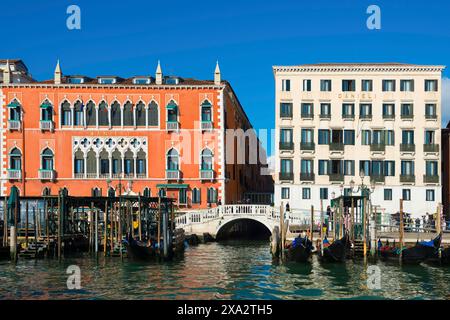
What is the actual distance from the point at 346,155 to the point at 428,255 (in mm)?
16092

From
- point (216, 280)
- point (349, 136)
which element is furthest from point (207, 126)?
point (216, 280)

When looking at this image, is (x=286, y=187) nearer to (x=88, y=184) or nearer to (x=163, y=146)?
(x=163, y=146)

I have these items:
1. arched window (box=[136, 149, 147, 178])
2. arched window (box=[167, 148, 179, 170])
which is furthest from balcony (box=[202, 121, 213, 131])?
arched window (box=[136, 149, 147, 178])

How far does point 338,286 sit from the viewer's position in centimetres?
1884

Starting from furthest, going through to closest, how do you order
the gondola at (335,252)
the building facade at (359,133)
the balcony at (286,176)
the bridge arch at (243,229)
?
the balcony at (286,176) → the building facade at (359,133) → the bridge arch at (243,229) → the gondola at (335,252)

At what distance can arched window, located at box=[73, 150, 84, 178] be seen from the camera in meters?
37.6

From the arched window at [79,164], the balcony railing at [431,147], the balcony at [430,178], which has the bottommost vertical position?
the balcony at [430,178]

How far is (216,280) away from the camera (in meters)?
20.1

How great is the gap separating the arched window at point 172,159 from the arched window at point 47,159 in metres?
6.44

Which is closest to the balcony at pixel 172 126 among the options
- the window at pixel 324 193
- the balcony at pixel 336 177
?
the window at pixel 324 193

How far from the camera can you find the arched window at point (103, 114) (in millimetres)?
37531

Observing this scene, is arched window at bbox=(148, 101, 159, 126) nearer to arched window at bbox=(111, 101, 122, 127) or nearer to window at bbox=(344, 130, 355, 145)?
arched window at bbox=(111, 101, 122, 127)

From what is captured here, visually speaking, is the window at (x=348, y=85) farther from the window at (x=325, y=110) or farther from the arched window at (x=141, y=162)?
the arched window at (x=141, y=162)
